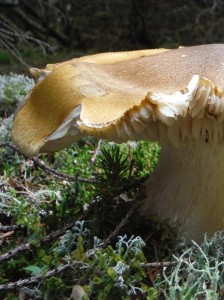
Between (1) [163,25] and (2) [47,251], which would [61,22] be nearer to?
(1) [163,25]

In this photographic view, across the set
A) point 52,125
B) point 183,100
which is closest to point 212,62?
point 183,100

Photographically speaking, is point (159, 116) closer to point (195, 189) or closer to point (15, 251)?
point (195, 189)

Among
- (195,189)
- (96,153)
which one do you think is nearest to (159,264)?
(195,189)

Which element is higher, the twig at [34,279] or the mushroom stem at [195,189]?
the mushroom stem at [195,189]

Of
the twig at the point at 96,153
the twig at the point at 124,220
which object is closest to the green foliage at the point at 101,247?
the twig at the point at 124,220

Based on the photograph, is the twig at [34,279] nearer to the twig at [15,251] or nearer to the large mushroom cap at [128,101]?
the twig at [15,251]

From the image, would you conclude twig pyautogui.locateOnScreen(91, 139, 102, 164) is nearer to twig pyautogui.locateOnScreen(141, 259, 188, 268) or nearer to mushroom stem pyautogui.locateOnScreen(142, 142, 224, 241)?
mushroom stem pyautogui.locateOnScreen(142, 142, 224, 241)
